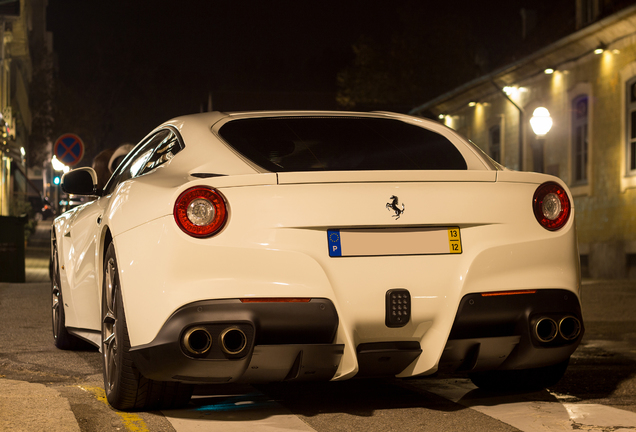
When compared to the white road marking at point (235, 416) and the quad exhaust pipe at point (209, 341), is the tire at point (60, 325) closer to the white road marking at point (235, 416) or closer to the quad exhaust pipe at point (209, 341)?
the white road marking at point (235, 416)

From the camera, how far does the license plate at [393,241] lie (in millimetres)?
4016

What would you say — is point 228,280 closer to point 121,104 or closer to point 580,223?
point 580,223

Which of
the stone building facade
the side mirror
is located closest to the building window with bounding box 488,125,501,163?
the stone building facade

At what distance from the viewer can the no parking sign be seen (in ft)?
56.0

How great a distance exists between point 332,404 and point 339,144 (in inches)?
53.9

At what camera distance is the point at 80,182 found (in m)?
6.13

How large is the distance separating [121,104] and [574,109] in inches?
1667

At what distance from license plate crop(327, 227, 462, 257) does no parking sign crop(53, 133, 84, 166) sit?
13.8 meters

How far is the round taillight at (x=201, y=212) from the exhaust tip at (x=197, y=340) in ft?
1.31

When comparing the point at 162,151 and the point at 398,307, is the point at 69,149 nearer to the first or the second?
the point at 162,151

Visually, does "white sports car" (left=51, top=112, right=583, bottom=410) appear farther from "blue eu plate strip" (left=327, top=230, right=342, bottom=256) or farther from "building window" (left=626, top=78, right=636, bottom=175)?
"building window" (left=626, top=78, right=636, bottom=175)

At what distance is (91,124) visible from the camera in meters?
53.7

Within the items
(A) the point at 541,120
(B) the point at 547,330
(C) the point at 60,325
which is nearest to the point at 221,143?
(B) the point at 547,330

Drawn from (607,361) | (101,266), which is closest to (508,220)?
(101,266)
